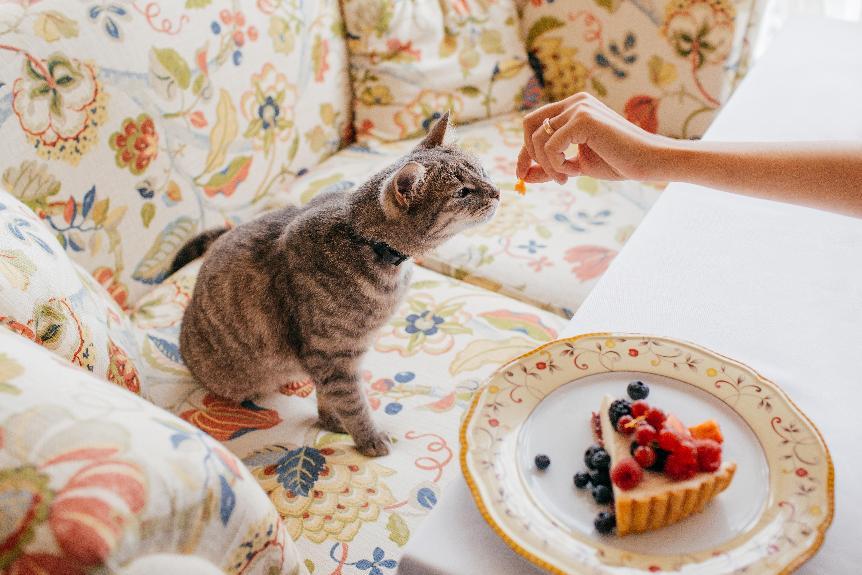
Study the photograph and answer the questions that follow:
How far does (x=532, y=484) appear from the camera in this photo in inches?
25.5

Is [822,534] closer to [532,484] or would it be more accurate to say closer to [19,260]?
[532,484]

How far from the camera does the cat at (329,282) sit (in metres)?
1.05

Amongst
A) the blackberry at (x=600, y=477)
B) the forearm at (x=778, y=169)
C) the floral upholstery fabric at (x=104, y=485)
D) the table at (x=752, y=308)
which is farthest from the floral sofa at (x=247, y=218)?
the forearm at (x=778, y=169)

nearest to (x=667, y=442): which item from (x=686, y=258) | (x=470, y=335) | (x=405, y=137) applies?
(x=686, y=258)

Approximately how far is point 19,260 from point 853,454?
35.8 inches

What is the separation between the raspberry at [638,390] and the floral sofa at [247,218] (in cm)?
37

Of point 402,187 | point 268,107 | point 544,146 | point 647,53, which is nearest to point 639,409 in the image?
point 544,146

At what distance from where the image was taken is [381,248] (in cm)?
108

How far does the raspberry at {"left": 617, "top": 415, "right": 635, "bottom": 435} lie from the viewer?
25.5 inches

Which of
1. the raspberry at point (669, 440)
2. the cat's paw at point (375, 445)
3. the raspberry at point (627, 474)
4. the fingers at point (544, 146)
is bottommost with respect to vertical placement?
the cat's paw at point (375, 445)

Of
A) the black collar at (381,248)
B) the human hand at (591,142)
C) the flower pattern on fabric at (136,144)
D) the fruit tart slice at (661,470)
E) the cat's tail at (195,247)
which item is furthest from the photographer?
the cat's tail at (195,247)

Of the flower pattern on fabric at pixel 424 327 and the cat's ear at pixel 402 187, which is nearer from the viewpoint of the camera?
the cat's ear at pixel 402 187

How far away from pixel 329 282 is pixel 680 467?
622mm

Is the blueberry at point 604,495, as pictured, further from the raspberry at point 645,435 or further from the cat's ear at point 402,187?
the cat's ear at point 402,187
